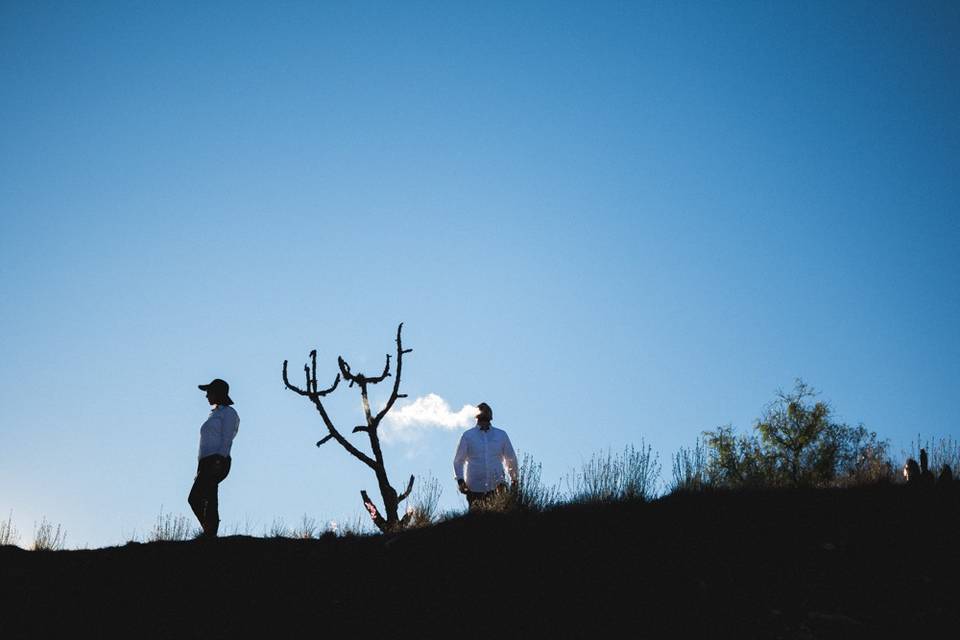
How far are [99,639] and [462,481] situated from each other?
5.53 meters

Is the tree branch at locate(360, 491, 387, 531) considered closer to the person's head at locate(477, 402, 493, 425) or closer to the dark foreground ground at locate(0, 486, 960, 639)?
the person's head at locate(477, 402, 493, 425)

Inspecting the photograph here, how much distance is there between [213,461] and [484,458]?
3677mm

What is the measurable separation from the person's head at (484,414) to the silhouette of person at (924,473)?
5.52 m

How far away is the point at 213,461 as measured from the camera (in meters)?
9.09

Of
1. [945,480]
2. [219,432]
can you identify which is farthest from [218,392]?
[945,480]

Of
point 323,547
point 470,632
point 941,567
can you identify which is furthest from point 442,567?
point 941,567

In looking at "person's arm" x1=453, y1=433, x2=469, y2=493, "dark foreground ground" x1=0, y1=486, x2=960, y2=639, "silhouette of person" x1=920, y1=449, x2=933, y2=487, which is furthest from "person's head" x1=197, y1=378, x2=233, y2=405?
"silhouette of person" x1=920, y1=449, x2=933, y2=487

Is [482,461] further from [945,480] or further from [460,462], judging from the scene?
[945,480]

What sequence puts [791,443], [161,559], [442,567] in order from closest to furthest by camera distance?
[442,567], [161,559], [791,443]

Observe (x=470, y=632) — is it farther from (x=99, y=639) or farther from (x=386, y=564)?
(x=99, y=639)

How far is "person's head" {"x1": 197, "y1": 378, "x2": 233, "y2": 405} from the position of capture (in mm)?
9555

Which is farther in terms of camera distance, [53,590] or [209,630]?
[53,590]

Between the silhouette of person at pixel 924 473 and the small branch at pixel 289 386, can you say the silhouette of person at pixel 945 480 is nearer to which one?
the silhouette of person at pixel 924 473

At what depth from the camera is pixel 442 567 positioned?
21.4 ft
